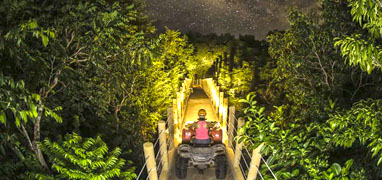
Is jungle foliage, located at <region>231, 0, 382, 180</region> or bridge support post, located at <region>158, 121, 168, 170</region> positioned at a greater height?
jungle foliage, located at <region>231, 0, 382, 180</region>

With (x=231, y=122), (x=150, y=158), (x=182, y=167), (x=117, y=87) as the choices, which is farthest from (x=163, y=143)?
(x=231, y=122)

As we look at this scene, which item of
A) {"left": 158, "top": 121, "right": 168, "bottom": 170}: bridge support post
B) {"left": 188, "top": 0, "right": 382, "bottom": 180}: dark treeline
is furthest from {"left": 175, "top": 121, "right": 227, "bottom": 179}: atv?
{"left": 188, "top": 0, "right": 382, "bottom": 180}: dark treeline

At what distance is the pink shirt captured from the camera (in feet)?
17.1

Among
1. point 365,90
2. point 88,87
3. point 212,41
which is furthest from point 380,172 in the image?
point 212,41

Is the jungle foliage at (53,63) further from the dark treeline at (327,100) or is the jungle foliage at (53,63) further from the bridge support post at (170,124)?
the dark treeline at (327,100)

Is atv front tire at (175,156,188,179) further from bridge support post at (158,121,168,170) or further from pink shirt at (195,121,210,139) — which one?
pink shirt at (195,121,210,139)

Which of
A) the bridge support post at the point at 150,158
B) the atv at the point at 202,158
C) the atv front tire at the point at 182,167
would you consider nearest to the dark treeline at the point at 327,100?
the atv at the point at 202,158

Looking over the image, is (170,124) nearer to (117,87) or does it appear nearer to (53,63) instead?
(117,87)

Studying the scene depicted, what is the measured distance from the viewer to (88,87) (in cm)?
412

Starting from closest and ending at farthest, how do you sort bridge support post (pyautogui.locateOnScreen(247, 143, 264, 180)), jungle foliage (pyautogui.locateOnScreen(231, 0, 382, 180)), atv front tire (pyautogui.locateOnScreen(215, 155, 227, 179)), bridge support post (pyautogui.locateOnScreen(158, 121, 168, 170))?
jungle foliage (pyautogui.locateOnScreen(231, 0, 382, 180)), bridge support post (pyautogui.locateOnScreen(247, 143, 264, 180)), bridge support post (pyautogui.locateOnScreen(158, 121, 168, 170)), atv front tire (pyautogui.locateOnScreen(215, 155, 227, 179))

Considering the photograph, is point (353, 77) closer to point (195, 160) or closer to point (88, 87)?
point (195, 160)

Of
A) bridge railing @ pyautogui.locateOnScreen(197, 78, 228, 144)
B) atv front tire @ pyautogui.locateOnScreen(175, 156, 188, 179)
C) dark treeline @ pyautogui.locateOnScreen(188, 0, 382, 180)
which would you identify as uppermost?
dark treeline @ pyautogui.locateOnScreen(188, 0, 382, 180)

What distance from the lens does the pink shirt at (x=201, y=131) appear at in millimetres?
5211

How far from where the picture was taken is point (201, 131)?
5.23 meters
